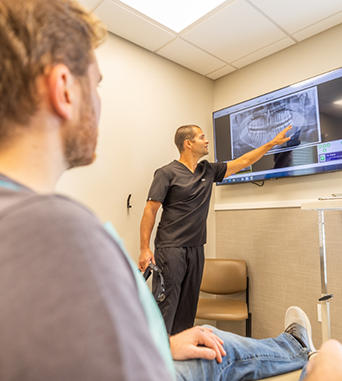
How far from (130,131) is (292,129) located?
1329 millimetres

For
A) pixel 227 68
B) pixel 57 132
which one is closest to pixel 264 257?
pixel 227 68

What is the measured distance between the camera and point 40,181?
436mm

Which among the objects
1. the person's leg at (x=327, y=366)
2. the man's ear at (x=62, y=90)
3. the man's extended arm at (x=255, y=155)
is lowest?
the person's leg at (x=327, y=366)

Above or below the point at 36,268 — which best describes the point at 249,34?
above

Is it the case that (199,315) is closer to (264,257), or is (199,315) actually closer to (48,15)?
(264,257)

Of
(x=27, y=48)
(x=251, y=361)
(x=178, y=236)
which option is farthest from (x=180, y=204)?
(x=27, y=48)

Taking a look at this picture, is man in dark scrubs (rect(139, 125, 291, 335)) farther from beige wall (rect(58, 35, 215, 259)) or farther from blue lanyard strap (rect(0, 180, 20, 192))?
blue lanyard strap (rect(0, 180, 20, 192))

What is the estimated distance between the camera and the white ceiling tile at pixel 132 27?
7.21ft

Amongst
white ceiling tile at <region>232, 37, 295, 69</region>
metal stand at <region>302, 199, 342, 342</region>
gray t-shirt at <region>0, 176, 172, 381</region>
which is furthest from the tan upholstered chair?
gray t-shirt at <region>0, 176, 172, 381</region>

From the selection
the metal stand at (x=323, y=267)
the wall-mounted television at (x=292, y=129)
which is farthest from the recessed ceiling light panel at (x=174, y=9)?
the metal stand at (x=323, y=267)

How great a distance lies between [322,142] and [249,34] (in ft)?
3.53

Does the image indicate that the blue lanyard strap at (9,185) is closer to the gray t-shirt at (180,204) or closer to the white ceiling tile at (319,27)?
the gray t-shirt at (180,204)

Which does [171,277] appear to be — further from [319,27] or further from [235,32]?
[319,27]

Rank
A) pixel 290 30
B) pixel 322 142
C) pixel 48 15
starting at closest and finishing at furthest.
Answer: pixel 48 15, pixel 322 142, pixel 290 30
